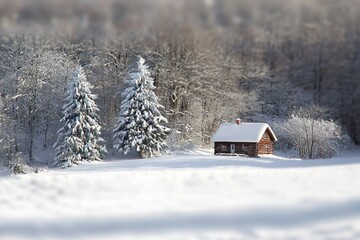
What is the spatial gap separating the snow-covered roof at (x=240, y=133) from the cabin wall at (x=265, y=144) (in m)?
0.79

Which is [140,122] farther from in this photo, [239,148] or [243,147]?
[243,147]

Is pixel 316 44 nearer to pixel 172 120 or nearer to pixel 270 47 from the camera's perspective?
pixel 270 47

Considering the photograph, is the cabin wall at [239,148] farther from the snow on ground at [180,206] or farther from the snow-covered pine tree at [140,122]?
the snow on ground at [180,206]

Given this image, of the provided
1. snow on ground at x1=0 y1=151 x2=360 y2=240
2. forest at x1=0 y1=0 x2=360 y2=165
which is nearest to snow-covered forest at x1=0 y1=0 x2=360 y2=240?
snow on ground at x1=0 y1=151 x2=360 y2=240

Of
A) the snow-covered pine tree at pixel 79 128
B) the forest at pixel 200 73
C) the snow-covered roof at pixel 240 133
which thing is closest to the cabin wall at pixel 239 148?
the snow-covered roof at pixel 240 133

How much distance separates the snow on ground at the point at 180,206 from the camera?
4.43 metres

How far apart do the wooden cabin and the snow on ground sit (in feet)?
64.5

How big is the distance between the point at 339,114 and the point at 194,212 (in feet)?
115

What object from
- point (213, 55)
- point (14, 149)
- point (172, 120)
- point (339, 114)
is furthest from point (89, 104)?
point (339, 114)

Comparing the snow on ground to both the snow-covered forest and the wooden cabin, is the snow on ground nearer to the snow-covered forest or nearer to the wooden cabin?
the snow-covered forest

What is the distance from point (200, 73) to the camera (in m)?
30.8

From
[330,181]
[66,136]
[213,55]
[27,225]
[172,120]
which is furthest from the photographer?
[213,55]

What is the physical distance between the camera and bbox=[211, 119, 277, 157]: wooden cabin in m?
25.1

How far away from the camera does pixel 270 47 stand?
37.9 meters
